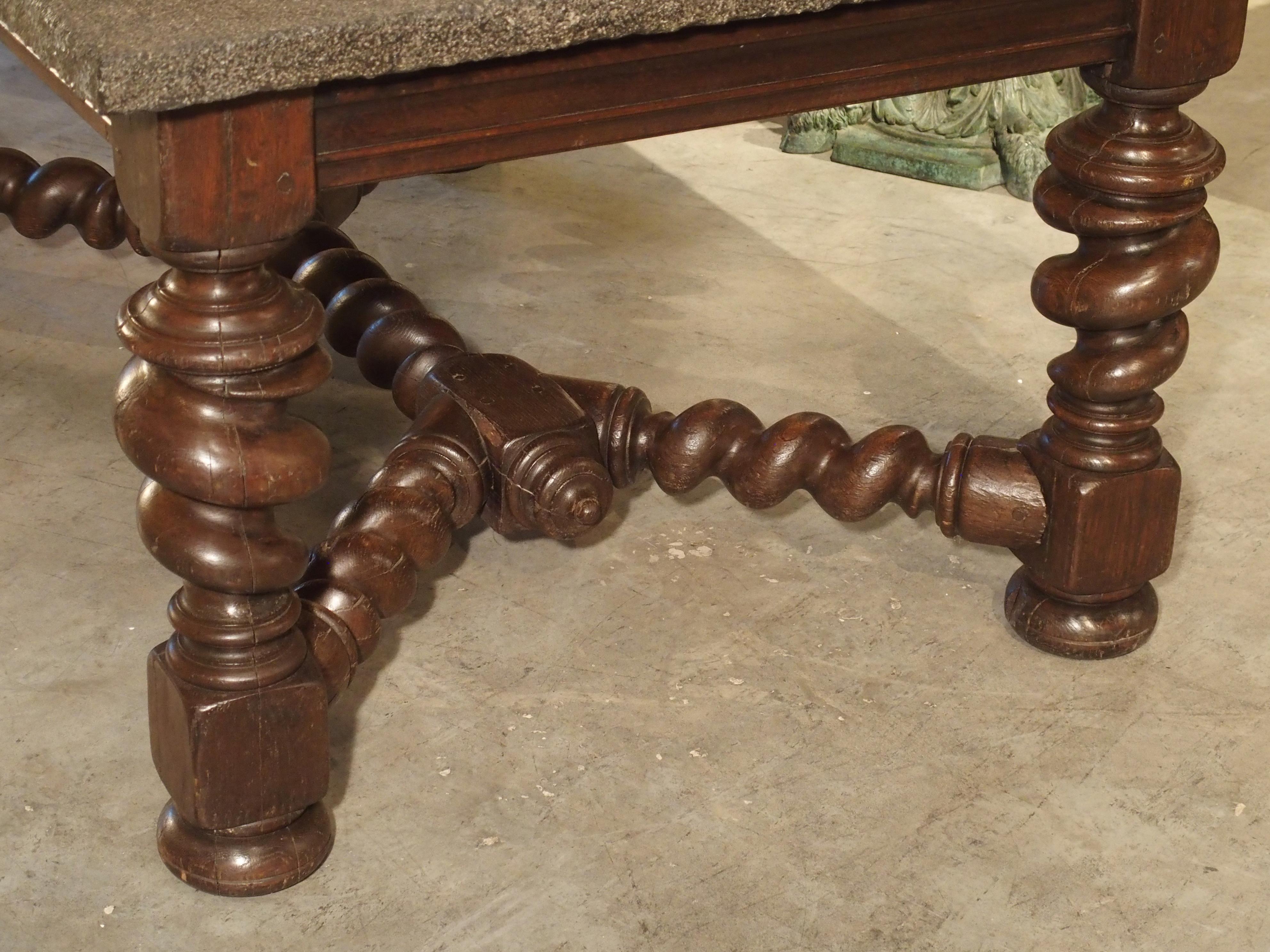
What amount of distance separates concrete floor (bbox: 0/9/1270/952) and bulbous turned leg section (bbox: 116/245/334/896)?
52 millimetres

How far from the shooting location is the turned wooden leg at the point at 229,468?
99 cm

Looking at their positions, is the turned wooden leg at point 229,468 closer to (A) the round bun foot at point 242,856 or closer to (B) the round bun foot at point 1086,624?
(A) the round bun foot at point 242,856

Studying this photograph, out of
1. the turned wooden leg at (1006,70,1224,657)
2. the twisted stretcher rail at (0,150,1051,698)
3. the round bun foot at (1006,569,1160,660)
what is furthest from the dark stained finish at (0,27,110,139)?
the round bun foot at (1006,569,1160,660)

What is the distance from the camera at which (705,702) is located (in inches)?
58.4

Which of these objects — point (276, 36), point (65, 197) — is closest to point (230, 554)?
point (276, 36)

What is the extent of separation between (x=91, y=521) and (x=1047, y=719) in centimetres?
104

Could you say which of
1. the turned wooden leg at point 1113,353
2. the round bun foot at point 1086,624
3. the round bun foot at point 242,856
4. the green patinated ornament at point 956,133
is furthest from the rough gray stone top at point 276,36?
the green patinated ornament at point 956,133

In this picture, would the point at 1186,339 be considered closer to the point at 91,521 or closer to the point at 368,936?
the point at 368,936

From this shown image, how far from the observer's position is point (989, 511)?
1.50 metres

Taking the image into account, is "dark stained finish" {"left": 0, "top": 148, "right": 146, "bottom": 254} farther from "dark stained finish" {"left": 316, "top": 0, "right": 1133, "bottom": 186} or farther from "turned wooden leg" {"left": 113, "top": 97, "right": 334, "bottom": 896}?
"dark stained finish" {"left": 316, "top": 0, "right": 1133, "bottom": 186}

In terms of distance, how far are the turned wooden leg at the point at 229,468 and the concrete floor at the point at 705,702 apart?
0.25 feet

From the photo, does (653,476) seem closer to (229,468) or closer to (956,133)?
(229,468)

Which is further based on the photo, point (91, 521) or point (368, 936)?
point (91, 521)

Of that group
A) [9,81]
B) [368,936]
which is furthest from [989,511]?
[9,81]
